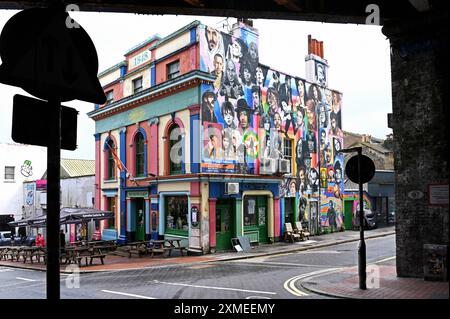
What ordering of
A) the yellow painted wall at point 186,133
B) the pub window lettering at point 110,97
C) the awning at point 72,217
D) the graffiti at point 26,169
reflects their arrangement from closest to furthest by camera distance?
the awning at point 72,217, the yellow painted wall at point 186,133, the pub window lettering at point 110,97, the graffiti at point 26,169

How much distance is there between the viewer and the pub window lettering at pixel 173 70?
23.5m

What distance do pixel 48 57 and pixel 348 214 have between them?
107ft

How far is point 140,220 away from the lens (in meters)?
26.8

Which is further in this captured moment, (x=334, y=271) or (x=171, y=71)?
(x=171, y=71)

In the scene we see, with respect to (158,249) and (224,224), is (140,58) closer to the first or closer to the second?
(224,224)

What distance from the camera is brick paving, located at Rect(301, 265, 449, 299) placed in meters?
9.14

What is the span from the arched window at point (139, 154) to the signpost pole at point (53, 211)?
23449 millimetres

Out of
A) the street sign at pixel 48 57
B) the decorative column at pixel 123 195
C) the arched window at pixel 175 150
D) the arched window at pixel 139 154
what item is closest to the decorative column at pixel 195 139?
the arched window at pixel 175 150

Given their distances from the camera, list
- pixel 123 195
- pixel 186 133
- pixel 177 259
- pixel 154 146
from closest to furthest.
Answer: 1. pixel 177 259
2. pixel 186 133
3. pixel 154 146
4. pixel 123 195

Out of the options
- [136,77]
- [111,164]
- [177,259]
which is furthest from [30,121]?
[111,164]

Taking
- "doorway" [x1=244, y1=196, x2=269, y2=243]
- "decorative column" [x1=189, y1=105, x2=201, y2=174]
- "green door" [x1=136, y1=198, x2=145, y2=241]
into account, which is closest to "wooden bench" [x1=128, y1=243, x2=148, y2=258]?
"green door" [x1=136, y1=198, x2=145, y2=241]

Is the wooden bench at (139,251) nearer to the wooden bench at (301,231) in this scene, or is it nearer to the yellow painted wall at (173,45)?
the wooden bench at (301,231)

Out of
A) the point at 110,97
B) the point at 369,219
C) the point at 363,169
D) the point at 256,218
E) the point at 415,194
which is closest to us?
the point at 415,194
